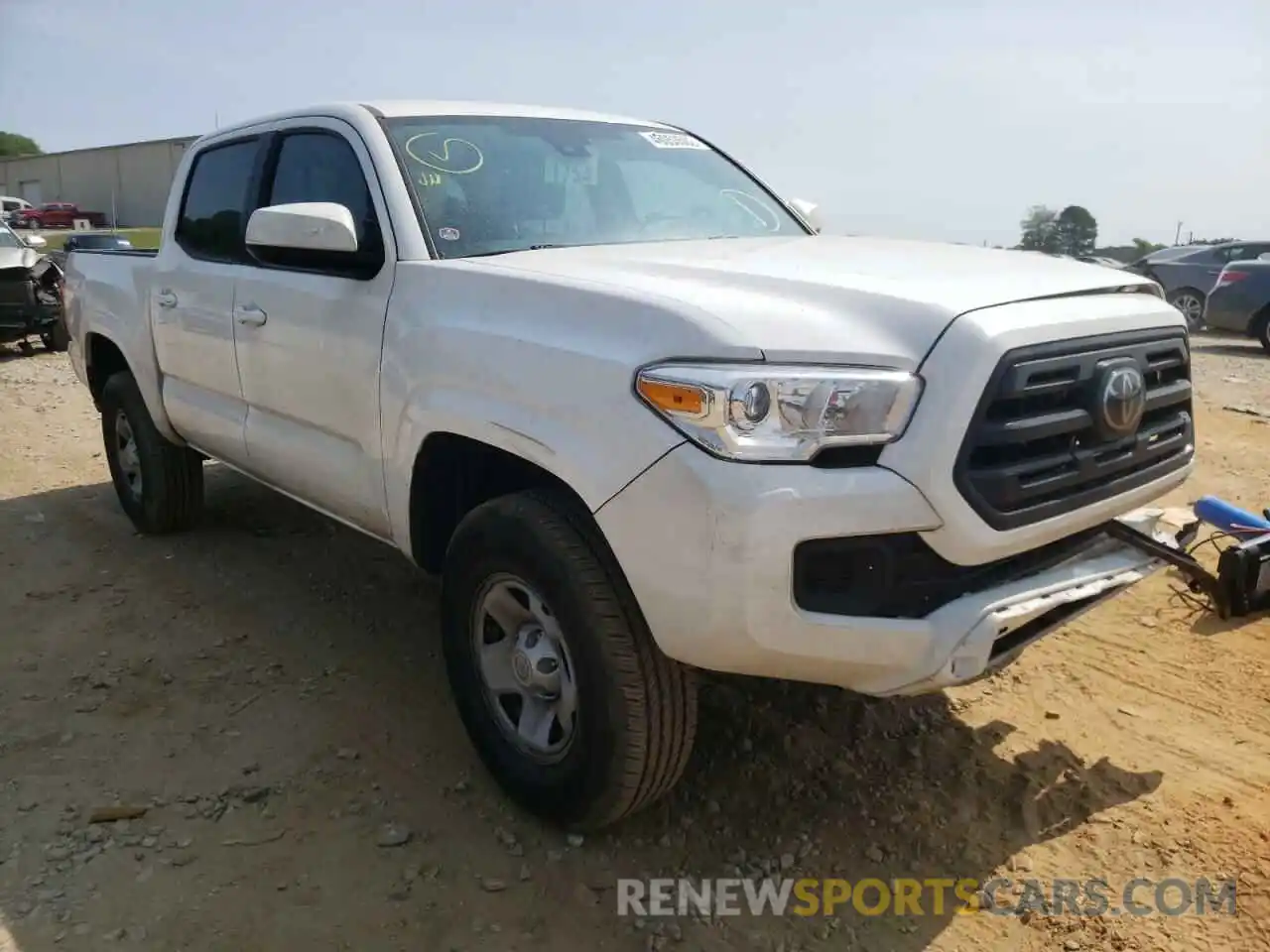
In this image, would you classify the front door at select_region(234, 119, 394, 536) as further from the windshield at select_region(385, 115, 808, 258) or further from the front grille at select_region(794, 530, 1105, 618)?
the front grille at select_region(794, 530, 1105, 618)

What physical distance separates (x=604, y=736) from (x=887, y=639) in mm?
729

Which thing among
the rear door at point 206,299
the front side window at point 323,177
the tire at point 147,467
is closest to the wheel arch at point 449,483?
the front side window at point 323,177

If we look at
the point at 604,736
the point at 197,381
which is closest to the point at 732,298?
the point at 604,736

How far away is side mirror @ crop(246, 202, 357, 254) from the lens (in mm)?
3012

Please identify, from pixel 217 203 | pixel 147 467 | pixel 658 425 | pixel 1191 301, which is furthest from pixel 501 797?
pixel 1191 301

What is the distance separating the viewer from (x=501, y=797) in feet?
9.76

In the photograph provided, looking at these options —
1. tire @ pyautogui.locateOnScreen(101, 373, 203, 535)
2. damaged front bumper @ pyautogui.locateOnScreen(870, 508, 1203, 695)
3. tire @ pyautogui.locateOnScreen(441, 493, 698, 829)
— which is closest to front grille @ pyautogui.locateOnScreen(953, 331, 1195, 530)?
damaged front bumper @ pyautogui.locateOnScreen(870, 508, 1203, 695)

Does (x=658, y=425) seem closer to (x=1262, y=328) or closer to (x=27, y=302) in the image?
(x=27, y=302)

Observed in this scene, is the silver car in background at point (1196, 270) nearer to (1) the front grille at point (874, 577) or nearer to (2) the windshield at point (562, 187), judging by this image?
(2) the windshield at point (562, 187)

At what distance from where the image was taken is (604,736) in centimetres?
248

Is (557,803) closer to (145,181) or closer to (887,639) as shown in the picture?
(887,639)

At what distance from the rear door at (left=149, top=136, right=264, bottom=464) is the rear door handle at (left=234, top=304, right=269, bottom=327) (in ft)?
0.30

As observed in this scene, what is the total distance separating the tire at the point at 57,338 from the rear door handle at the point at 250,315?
923cm

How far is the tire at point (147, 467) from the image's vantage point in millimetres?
A: 4992
